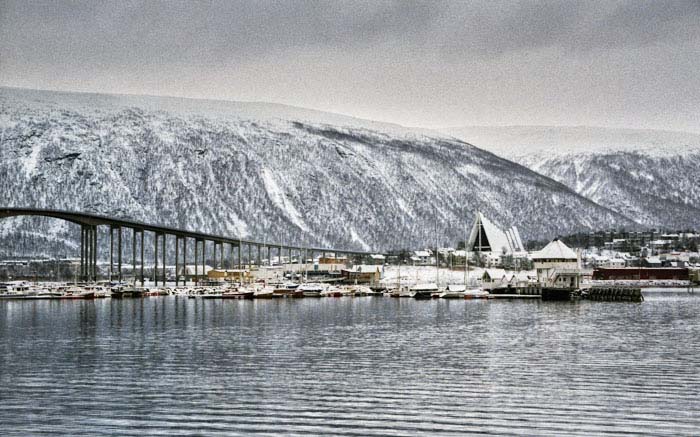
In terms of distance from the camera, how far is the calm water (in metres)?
31.0

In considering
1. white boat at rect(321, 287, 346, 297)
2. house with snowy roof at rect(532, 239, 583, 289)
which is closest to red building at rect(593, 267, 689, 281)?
house with snowy roof at rect(532, 239, 583, 289)

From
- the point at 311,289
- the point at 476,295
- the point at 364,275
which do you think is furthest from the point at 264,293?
the point at 364,275

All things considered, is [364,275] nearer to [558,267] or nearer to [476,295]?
[558,267]

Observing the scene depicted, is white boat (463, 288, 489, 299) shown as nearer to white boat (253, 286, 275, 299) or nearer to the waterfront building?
white boat (253, 286, 275, 299)

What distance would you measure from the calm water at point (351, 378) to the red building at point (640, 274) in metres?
105

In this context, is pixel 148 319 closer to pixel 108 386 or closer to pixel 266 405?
pixel 108 386

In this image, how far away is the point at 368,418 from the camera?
31.7m

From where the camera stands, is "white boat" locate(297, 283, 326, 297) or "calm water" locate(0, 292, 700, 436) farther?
"white boat" locate(297, 283, 326, 297)

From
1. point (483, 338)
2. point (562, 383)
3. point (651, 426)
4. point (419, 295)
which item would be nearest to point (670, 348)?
point (483, 338)

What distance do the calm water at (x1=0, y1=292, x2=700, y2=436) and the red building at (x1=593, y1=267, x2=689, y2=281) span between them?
105 meters

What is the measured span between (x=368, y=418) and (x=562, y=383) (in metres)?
9.82

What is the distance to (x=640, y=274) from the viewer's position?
18038 cm

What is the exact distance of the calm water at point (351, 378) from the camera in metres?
31.0

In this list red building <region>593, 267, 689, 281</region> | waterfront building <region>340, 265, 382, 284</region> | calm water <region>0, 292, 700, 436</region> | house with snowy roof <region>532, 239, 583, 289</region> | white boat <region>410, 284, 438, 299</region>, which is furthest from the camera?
red building <region>593, 267, 689, 281</region>
